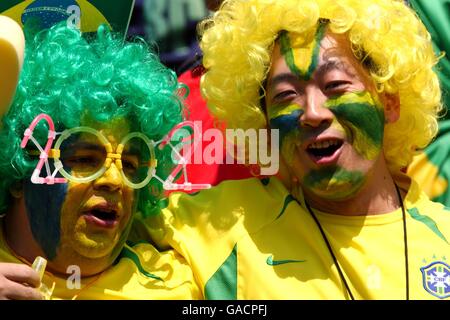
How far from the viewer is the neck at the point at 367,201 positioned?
2779 millimetres

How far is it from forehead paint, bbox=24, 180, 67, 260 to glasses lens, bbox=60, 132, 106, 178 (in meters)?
0.06

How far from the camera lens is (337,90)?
105 inches

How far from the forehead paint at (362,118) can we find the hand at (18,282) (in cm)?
103

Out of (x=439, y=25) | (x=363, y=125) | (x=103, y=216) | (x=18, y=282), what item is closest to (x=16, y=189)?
(x=103, y=216)

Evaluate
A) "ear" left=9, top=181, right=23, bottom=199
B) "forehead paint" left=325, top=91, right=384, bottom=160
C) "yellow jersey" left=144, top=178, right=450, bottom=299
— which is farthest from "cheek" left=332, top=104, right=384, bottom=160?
"ear" left=9, top=181, right=23, bottom=199

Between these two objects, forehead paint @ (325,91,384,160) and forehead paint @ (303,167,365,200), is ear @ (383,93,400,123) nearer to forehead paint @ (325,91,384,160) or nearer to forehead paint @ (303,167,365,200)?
forehead paint @ (325,91,384,160)

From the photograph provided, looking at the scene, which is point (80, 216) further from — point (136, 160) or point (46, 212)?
point (136, 160)

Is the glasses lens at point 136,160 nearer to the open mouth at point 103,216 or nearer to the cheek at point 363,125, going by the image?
the open mouth at point 103,216

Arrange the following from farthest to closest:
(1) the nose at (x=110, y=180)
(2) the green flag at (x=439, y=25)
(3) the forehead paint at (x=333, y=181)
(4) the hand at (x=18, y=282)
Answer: (2) the green flag at (x=439, y=25)
(3) the forehead paint at (x=333, y=181)
(1) the nose at (x=110, y=180)
(4) the hand at (x=18, y=282)

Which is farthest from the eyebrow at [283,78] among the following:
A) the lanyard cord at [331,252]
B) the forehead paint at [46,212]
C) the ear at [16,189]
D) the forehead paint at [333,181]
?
the ear at [16,189]

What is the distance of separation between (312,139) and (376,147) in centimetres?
22

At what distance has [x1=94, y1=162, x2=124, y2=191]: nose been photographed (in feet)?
8.39

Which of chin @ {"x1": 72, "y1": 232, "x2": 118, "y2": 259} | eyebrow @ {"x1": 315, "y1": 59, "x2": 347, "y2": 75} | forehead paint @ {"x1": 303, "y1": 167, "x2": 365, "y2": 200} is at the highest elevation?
eyebrow @ {"x1": 315, "y1": 59, "x2": 347, "y2": 75}

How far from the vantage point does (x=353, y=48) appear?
2742 millimetres
